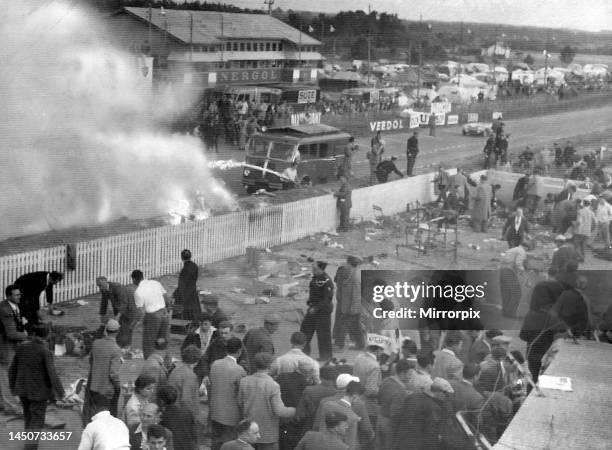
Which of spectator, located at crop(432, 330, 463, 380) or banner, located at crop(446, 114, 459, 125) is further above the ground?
banner, located at crop(446, 114, 459, 125)

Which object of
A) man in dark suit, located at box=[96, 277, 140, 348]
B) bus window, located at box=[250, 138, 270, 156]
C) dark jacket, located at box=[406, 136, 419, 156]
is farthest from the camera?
dark jacket, located at box=[406, 136, 419, 156]

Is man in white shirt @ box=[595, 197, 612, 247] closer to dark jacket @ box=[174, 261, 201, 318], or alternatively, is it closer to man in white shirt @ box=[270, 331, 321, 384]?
dark jacket @ box=[174, 261, 201, 318]

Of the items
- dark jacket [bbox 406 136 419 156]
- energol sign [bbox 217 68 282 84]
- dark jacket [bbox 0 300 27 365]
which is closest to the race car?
dark jacket [bbox 406 136 419 156]

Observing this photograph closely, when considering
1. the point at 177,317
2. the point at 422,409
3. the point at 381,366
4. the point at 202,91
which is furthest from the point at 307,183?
the point at 422,409

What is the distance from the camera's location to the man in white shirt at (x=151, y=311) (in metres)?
6.68

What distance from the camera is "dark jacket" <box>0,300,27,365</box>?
6.01m

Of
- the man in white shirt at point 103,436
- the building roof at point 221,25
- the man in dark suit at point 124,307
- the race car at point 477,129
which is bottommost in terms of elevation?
the man in dark suit at point 124,307

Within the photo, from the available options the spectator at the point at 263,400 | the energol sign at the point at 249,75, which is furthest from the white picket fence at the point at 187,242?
the spectator at the point at 263,400

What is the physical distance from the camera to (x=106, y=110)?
10.8 metres

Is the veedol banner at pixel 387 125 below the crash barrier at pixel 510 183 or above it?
above

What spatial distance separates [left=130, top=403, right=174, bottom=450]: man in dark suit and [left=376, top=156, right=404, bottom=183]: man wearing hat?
7.80 metres

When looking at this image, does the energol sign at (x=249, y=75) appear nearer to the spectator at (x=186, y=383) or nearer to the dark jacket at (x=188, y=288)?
the dark jacket at (x=188, y=288)

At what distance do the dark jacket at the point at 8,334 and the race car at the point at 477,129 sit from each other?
1004 centimetres

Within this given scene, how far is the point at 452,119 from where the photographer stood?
1548cm
